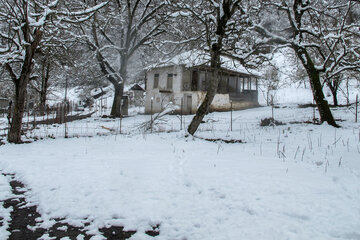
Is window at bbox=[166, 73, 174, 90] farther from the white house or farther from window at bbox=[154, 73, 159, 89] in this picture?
window at bbox=[154, 73, 159, 89]

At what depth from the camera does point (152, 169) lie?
4469 mm

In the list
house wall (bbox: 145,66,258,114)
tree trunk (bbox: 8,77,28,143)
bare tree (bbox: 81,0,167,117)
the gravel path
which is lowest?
the gravel path

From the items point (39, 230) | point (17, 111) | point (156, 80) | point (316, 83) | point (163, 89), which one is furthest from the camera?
point (156, 80)

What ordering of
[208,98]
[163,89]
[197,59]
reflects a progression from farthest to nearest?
1. [163,89]
2. [197,59]
3. [208,98]

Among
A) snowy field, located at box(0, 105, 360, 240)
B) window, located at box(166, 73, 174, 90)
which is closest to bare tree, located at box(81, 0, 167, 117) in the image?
window, located at box(166, 73, 174, 90)

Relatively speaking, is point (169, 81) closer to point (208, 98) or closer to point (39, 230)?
point (208, 98)

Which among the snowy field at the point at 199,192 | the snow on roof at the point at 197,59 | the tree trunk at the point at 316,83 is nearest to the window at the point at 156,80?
the snow on roof at the point at 197,59

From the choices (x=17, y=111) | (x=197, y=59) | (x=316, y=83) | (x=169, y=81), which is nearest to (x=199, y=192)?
(x=17, y=111)

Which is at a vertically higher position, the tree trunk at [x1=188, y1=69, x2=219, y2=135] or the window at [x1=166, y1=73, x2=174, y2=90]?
the window at [x1=166, y1=73, x2=174, y2=90]

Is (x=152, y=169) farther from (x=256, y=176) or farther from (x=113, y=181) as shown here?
(x=256, y=176)

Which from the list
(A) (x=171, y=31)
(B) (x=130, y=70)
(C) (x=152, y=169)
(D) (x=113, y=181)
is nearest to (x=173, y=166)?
(C) (x=152, y=169)

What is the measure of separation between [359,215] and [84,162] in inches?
189

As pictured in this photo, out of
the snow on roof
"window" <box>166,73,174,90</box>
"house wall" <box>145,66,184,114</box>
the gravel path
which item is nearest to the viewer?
the gravel path

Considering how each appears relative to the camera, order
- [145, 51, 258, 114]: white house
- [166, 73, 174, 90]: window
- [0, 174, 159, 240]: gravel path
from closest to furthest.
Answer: [0, 174, 159, 240]: gravel path, [145, 51, 258, 114]: white house, [166, 73, 174, 90]: window
